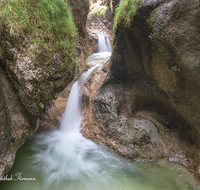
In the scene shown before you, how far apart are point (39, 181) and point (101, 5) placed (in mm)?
19492

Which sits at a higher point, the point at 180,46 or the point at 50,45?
the point at 50,45

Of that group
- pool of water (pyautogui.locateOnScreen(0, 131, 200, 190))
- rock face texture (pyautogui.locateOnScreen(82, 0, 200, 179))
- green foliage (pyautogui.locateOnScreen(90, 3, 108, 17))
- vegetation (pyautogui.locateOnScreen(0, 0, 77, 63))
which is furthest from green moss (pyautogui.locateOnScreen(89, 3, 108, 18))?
pool of water (pyautogui.locateOnScreen(0, 131, 200, 190))

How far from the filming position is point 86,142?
17.9 feet

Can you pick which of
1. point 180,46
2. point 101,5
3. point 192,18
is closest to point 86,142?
point 180,46

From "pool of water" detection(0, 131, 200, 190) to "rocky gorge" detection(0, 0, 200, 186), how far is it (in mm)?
353

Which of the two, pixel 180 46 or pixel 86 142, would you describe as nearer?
pixel 180 46

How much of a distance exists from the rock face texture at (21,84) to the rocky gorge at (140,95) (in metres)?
Result: 0.02

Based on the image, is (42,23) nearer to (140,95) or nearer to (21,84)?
(21,84)

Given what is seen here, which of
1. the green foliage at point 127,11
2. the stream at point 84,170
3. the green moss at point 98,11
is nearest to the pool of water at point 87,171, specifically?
the stream at point 84,170

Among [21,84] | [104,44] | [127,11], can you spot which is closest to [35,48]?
[21,84]

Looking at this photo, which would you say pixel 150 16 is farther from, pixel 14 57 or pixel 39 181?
pixel 39 181

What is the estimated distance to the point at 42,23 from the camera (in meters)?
3.37

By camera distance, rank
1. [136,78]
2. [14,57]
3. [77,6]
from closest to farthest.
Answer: [14,57], [136,78], [77,6]

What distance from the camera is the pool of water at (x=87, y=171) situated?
3492 millimetres
